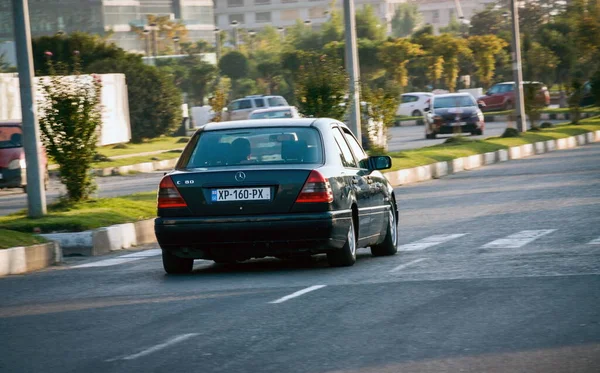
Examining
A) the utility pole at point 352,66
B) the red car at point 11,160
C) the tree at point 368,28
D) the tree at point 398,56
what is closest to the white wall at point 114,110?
the red car at point 11,160

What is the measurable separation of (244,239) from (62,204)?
7941mm

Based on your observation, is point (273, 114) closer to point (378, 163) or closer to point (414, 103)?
point (414, 103)

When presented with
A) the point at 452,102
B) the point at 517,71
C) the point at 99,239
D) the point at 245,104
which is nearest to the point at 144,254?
the point at 99,239

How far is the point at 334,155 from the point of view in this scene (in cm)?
1270

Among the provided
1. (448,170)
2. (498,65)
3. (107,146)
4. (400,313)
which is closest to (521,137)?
(448,170)

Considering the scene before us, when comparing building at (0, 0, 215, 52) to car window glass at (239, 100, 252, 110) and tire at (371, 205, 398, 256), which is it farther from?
tire at (371, 205, 398, 256)

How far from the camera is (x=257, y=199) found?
38.9 feet

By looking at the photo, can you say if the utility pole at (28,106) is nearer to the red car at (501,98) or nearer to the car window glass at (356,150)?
the car window glass at (356,150)

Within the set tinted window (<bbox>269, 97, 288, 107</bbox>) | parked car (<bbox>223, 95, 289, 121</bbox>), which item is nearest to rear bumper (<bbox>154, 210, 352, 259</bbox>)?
parked car (<bbox>223, 95, 289, 121</bbox>)

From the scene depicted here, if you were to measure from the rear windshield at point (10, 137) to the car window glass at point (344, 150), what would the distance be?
16.1m

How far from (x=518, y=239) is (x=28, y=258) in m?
5.40

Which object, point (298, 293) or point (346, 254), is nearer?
point (298, 293)

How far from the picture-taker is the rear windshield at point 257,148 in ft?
40.4

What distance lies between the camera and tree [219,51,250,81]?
114125mm
